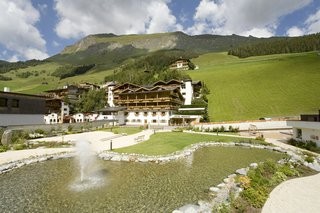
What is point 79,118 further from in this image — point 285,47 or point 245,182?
point 285,47

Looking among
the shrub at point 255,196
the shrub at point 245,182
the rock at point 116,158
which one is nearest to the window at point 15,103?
the rock at point 116,158

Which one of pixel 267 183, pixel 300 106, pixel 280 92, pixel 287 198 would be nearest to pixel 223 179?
pixel 267 183

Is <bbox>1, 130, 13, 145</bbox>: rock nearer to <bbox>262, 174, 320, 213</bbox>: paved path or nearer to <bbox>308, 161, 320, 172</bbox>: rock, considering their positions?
<bbox>262, 174, 320, 213</bbox>: paved path

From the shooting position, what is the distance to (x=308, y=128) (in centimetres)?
3275

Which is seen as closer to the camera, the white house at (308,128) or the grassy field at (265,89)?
the white house at (308,128)

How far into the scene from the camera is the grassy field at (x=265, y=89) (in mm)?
67438

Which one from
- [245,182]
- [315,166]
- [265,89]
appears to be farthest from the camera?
[265,89]

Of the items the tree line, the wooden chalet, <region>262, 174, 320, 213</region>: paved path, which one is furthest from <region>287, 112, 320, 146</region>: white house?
the tree line

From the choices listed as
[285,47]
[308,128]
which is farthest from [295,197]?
[285,47]

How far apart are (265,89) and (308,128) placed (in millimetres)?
56203

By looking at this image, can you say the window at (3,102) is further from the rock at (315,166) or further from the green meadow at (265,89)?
the green meadow at (265,89)

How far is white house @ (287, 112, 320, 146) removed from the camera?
31.2 m

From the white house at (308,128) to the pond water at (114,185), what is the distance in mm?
11503

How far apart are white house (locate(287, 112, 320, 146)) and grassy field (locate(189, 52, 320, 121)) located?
27.7 meters
